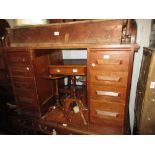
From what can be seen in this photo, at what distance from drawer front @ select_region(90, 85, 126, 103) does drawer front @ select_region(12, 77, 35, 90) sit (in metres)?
0.83

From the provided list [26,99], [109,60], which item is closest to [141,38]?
[109,60]

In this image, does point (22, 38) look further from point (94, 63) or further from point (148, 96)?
point (148, 96)

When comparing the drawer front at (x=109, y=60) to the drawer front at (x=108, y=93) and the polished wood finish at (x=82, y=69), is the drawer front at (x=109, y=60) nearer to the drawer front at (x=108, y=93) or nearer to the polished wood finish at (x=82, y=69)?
the polished wood finish at (x=82, y=69)

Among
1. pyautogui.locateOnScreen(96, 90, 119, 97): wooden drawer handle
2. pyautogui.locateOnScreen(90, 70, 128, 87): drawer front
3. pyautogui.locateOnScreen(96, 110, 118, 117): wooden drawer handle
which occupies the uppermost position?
pyautogui.locateOnScreen(90, 70, 128, 87): drawer front

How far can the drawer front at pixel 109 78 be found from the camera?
49.1 inches

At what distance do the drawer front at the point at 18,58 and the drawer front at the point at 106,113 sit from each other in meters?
0.96

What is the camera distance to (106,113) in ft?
4.71

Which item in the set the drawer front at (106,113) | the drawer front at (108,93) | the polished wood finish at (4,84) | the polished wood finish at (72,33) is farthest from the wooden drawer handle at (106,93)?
the polished wood finish at (4,84)

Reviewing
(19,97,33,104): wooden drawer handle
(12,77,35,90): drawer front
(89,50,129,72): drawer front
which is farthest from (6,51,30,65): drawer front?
(89,50,129,72): drawer front

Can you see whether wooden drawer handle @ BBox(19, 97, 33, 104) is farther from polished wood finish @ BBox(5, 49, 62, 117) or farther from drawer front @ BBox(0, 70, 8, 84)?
drawer front @ BBox(0, 70, 8, 84)

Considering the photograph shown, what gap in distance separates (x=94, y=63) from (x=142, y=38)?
731mm

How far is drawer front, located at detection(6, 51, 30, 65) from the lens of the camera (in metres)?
1.55
